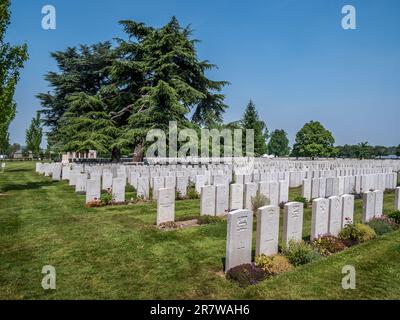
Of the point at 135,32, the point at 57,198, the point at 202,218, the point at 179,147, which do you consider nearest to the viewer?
the point at 202,218

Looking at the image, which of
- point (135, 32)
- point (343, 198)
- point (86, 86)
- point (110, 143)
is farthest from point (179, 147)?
point (343, 198)

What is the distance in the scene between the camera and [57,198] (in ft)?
47.8

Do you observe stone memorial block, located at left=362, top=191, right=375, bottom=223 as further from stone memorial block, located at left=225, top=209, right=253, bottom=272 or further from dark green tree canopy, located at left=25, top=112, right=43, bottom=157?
dark green tree canopy, located at left=25, top=112, right=43, bottom=157

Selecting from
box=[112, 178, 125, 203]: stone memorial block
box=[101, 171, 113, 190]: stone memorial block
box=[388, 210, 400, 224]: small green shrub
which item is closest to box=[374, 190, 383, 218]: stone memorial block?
box=[388, 210, 400, 224]: small green shrub

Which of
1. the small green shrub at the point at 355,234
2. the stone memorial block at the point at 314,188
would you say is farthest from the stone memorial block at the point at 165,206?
the stone memorial block at the point at 314,188

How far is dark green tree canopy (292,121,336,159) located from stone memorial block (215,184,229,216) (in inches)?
2621

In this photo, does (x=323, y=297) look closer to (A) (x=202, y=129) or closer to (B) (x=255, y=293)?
(B) (x=255, y=293)

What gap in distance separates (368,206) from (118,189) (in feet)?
31.5

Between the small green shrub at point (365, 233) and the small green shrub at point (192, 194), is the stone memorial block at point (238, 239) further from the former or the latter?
the small green shrub at point (192, 194)

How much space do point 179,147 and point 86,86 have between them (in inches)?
595

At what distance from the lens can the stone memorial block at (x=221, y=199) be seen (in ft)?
37.4

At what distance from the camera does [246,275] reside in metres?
6.11

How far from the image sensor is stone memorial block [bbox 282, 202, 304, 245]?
7664 millimetres
